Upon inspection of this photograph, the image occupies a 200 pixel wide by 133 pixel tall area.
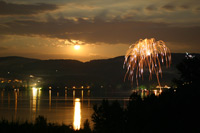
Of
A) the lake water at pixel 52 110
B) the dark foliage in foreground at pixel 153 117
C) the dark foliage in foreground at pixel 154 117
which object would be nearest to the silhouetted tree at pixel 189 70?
the lake water at pixel 52 110

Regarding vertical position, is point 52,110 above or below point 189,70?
below

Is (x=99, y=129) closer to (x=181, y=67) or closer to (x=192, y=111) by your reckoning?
(x=192, y=111)

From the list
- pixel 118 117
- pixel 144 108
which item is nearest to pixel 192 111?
pixel 144 108

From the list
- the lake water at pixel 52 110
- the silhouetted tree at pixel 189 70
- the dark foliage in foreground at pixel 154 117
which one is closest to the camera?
the dark foliage in foreground at pixel 154 117

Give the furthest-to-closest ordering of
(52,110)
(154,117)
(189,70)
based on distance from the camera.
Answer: (52,110) < (189,70) < (154,117)

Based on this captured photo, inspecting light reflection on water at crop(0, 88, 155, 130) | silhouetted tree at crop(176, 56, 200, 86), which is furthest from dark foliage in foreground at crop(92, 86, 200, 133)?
silhouetted tree at crop(176, 56, 200, 86)

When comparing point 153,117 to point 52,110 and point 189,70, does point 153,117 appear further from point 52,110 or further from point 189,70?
point 52,110

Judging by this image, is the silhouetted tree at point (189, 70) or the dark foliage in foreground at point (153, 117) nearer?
the dark foliage in foreground at point (153, 117)

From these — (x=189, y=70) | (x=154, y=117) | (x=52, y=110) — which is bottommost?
(x=52, y=110)

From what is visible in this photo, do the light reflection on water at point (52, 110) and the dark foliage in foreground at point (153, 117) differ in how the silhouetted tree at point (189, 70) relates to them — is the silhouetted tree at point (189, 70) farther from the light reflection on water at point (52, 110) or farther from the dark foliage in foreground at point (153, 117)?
the dark foliage in foreground at point (153, 117)

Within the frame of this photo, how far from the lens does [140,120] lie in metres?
12.7

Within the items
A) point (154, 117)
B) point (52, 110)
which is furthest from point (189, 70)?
point (52, 110)

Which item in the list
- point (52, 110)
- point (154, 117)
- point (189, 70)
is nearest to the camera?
point (154, 117)

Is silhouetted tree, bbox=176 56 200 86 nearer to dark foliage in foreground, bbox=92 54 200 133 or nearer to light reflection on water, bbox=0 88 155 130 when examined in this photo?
light reflection on water, bbox=0 88 155 130
